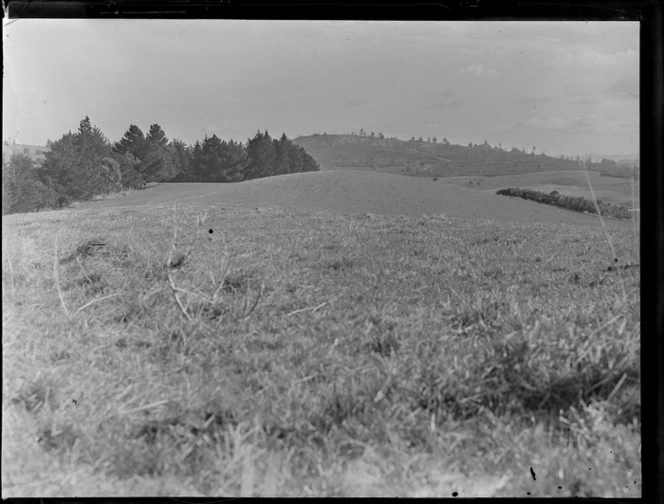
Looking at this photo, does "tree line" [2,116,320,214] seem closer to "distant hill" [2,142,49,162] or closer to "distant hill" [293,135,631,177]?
"distant hill" [2,142,49,162]

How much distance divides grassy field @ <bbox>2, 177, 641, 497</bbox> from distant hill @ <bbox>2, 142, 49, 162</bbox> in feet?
1.70

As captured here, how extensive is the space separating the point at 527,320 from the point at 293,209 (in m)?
2.35

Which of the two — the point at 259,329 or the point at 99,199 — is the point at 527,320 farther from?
the point at 99,199

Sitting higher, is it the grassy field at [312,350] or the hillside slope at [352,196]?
the hillside slope at [352,196]

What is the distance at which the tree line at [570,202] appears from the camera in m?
4.79

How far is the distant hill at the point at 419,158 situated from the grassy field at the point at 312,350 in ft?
0.96

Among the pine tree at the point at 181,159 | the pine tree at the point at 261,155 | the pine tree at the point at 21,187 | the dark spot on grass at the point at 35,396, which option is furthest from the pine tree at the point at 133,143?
the dark spot on grass at the point at 35,396

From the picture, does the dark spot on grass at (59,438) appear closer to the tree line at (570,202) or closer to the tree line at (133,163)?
the tree line at (133,163)

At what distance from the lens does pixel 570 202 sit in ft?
16.9

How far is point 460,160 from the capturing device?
5133 millimetres

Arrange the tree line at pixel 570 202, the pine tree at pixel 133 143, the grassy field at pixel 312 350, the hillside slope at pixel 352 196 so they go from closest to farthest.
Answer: the grassy field at pixel 312 350 < the tree line at pixel 570 202 < the pine tree at pixel 133 143 < the hillside slope at pixel 352 196

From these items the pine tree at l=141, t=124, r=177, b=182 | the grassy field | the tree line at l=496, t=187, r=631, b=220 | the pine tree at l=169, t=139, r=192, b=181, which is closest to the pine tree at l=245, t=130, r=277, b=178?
the grassy field

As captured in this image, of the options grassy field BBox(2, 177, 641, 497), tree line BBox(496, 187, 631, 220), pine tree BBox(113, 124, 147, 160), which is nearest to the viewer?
grassy field BBox(2, 177, 641, 497)

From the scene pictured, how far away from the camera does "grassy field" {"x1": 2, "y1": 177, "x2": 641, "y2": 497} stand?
13.1 ft
